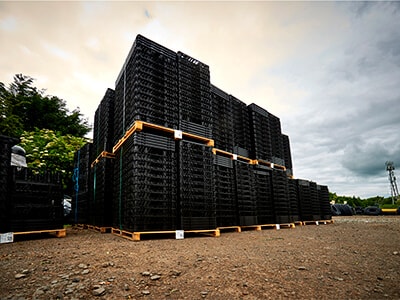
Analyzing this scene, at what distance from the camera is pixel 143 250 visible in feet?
10.8

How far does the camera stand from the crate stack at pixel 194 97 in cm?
545

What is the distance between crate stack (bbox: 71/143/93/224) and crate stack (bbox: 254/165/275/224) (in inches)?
227

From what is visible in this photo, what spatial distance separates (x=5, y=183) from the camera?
14.4ft

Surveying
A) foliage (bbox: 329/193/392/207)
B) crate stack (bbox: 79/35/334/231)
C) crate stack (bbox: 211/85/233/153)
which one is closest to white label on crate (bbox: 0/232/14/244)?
crate stack (bbox: 79/35/334/231)

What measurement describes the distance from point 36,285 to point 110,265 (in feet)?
2.28

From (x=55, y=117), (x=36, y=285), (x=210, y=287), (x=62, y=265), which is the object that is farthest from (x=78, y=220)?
(x=55, y=117)

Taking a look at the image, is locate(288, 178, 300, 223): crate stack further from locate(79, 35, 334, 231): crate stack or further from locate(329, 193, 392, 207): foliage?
locate(329, 193, 392, 207): foliage

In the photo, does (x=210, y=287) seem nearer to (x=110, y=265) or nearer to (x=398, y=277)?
(x=110, y=265)

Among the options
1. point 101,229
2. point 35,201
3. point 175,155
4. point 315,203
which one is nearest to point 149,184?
point 175,155

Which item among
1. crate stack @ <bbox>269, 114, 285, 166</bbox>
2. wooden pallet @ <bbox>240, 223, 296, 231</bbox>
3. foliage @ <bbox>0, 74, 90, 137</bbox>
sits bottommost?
wooden pallet @ <bbox>240, 223, 296, 231</bbox>

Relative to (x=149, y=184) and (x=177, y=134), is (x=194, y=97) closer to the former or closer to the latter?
(x=177, y=134)

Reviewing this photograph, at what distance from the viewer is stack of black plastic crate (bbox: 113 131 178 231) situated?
4.33 metres

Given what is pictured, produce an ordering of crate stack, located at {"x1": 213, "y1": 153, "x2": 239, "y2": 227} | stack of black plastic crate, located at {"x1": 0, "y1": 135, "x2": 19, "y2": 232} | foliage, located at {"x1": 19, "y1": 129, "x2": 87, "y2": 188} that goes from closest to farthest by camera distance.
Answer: stack of black plastic crate, located at {"x1": 0, "y1": 135, "x2": 19, "y2": 232}, crate stack, located at {"x1": 213, "y1": 153, "x2": 239, "y2": 227}, foliage, located at {"x1": 19, "y1": 129, "x2": 87, "y2": 188}

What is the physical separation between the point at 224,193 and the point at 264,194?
7.44ft
